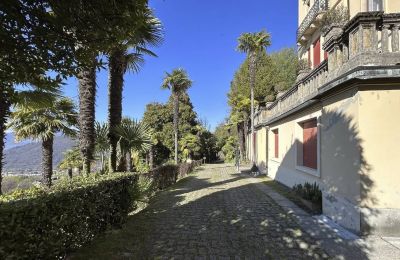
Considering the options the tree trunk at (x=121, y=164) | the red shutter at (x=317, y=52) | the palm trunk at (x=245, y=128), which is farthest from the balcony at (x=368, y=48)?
the palm trunk at (x=245, y=128)

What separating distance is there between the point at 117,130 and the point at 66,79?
16.0 ft

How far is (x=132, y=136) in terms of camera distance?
869 centimetres

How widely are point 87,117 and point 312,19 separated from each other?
12.9 meters

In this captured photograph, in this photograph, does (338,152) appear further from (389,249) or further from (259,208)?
(259,208)

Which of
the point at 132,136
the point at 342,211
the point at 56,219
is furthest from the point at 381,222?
the point at 132,136

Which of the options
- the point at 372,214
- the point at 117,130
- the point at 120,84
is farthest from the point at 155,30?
the point at 372,214

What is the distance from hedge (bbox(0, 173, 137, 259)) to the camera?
3271 millimetres

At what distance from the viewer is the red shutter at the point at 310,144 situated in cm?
1010

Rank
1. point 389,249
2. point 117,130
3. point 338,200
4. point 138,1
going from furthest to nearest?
point 117,130 < point 338,200 < point 389,249 < point 138,1

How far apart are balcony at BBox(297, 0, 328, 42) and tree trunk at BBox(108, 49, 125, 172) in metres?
10.7

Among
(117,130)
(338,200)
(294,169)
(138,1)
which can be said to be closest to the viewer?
(138,1)

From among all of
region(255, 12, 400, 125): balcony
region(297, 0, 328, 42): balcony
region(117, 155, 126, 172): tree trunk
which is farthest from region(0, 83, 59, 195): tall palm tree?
region(297, 0, 328, 42): balcony

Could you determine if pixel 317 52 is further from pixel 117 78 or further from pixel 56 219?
pixel 56 219

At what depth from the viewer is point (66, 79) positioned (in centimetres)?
381
